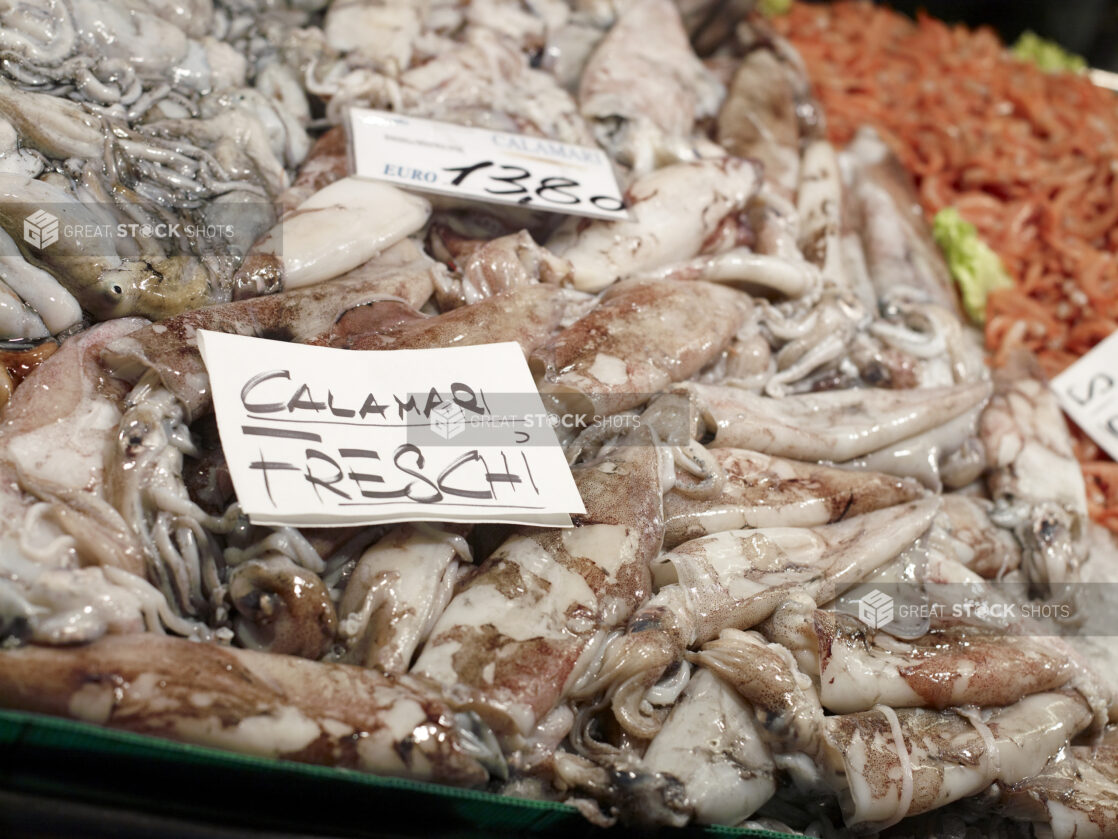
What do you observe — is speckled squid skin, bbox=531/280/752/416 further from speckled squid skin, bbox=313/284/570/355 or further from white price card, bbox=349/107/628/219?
white price card, bbox=349/107/628/219

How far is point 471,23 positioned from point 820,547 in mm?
2511

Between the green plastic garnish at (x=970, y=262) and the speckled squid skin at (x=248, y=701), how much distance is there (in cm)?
306

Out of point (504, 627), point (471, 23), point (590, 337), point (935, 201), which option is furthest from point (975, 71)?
point (504, 627)

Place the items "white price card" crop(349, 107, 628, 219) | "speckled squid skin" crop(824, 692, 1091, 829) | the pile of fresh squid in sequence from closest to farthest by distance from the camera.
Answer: the pile of fresh squid, "speckled squid skin" crop(824, 692, 1091, 829), "white price card" crop(349, 107, 628, 219)

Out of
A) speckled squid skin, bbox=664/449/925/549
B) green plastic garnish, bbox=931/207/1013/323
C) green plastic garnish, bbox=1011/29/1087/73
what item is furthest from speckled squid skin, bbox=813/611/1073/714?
green plastic garnish, bbox=1011/29/1087/73

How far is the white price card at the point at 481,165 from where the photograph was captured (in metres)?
2.62

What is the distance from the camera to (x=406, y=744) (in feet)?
5.06

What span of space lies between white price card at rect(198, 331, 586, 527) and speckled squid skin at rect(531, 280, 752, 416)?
0.21 meters

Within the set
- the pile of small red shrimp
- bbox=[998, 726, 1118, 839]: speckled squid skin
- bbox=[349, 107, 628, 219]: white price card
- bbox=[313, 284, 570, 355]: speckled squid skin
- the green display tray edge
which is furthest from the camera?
the pile of small red shrimp

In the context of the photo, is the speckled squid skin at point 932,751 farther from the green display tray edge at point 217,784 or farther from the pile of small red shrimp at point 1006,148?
the pile of small red shrimp at point 1006,148

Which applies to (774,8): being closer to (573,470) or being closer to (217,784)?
(573,470)

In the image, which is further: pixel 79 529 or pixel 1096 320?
pixel 1096 320

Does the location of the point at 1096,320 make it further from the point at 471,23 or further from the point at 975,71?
the point at 471,23

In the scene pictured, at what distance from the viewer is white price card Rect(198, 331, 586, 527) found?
1683 mm
